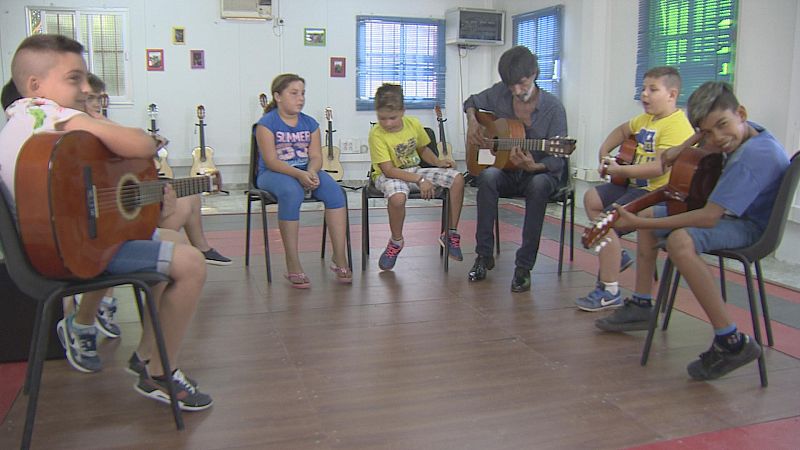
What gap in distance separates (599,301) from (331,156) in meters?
4.51

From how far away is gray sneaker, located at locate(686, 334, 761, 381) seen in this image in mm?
2203

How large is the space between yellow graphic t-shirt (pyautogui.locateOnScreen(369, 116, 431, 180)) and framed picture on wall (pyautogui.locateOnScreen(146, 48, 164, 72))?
3.98m

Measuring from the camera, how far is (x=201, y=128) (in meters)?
6.89

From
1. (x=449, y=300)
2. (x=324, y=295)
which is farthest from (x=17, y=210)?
(x=449, y=300)

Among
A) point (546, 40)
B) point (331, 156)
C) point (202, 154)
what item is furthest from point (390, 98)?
point (202, 154)

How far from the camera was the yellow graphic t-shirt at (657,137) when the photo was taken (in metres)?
2.91

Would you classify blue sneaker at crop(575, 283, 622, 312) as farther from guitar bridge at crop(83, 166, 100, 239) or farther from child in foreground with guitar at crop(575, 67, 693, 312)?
guitar bridge at crop(83, 166, 100, 239)

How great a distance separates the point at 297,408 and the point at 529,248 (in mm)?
1655

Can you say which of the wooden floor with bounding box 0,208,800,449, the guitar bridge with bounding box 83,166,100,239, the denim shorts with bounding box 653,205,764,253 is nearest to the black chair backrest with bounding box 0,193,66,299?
the guitar bridge with bounding box 83,166,100,239

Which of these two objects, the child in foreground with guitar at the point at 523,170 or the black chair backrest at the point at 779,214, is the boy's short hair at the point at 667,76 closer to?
the child in foreground with guitar at the point at 523,170

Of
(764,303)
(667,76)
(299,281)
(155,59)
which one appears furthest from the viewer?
(155,59)

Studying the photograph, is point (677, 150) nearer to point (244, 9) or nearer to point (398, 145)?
point (398, 145)

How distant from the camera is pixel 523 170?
3.50 m

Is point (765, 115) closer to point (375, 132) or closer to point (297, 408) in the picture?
point (375, 132)
